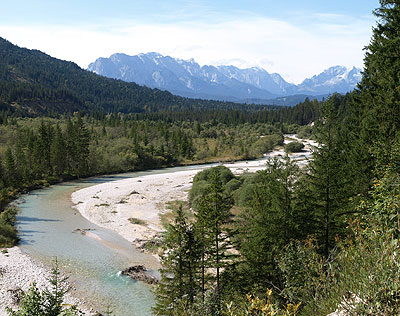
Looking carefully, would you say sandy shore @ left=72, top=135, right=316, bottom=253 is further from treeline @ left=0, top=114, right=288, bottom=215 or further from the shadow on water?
treeline @ left=0, top=114, right=288, bottom=215

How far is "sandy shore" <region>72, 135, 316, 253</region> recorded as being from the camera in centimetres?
4222

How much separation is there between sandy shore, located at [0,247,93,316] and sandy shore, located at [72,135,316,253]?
10461 mm

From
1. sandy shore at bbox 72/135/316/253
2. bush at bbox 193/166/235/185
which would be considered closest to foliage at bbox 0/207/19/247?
sandy shore at bbox 72/135/316/253

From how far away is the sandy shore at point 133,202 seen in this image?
1662 inches

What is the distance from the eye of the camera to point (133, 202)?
2164 inches

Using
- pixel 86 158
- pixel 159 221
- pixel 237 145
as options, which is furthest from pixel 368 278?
pixel 237 145

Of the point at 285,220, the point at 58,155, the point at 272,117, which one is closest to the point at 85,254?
the point at 285,220

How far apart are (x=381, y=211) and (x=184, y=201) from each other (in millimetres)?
44982

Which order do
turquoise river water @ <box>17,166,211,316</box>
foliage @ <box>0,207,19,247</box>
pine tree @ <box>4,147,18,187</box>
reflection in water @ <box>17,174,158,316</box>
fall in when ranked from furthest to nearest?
pine tree @ <box>4,147,18,187</box>
foliage @ <box>0,207,19,247</box>
reflection in water @ <box>17,174,158,316</box>
turquoise river water @ <box>17,166,211,316</box>

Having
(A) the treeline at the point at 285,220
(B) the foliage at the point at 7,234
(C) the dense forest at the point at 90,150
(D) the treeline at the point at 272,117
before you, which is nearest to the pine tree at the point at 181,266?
Result: (A) the treeline at the point at 285,220

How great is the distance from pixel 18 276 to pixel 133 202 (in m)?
27.5

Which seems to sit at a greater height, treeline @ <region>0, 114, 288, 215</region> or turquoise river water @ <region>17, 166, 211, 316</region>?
treeline @ <region>0, 114, 288, 215</region>

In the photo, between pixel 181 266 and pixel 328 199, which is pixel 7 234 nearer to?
pixel 181 266

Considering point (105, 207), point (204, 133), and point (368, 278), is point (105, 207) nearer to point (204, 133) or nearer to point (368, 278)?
point (368, 278)
